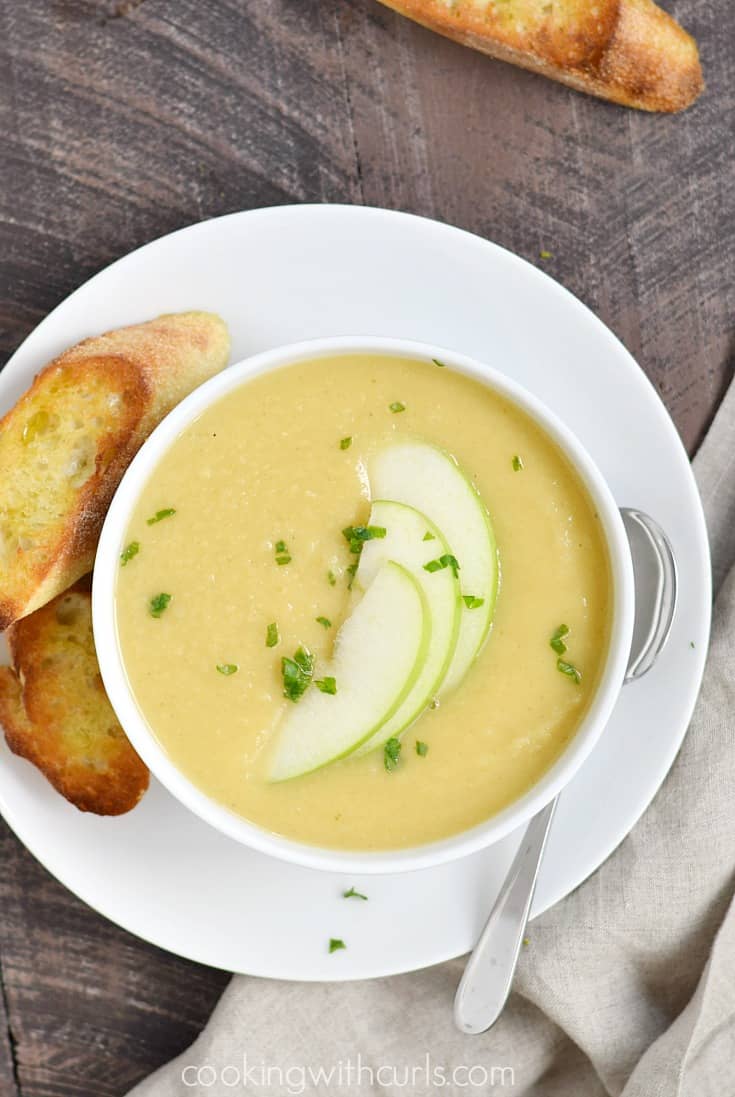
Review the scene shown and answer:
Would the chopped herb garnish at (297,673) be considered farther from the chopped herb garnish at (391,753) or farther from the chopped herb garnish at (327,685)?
the chopped herb garnish at (391,753)

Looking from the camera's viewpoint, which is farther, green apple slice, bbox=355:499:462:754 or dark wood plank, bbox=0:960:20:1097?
dark wood plank, bbox=0:960:20:1097

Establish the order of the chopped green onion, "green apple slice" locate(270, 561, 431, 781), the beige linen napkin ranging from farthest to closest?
the beige linen napkin → the chopped green onion → "green apple slice" locate(270, 561, 431, 781)

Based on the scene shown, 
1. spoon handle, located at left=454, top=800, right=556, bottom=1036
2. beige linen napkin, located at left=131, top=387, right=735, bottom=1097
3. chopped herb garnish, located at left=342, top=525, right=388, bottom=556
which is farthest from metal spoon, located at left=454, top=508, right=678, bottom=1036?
chopped herb garnish, located at left=342, top=525, right=388, bottom=556

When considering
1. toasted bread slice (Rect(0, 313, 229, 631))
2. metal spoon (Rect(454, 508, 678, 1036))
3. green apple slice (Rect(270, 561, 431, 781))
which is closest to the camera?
green apple slice (Rect(270, 561, 431, 781))

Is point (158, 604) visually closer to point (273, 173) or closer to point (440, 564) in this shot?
point (440, 564)

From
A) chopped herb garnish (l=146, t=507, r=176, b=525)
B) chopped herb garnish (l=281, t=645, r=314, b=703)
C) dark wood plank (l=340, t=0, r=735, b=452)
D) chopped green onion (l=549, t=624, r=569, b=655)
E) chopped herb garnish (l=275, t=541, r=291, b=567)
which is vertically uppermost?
dark wood plank (l=340, t=0, r=735, b=452)

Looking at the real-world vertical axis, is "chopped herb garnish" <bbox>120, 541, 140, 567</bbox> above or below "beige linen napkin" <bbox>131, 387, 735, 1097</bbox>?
above

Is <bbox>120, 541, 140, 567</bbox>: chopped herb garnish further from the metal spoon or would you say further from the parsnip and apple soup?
the metal spoon
